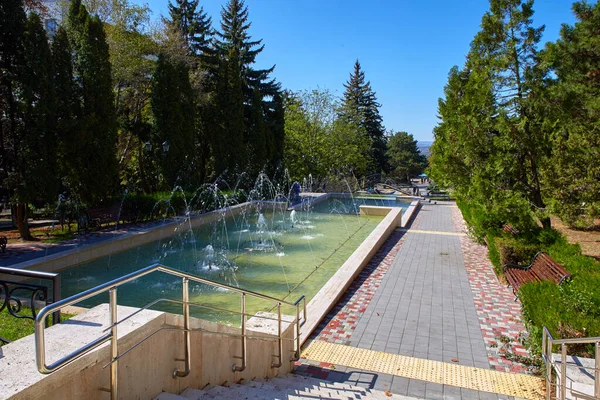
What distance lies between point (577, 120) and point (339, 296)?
7977 millimetres

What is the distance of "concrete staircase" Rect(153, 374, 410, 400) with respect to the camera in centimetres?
328

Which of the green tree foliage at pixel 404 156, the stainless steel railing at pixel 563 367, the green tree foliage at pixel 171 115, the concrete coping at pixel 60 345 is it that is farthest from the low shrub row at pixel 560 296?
the green tree foliage at pixel 404 156

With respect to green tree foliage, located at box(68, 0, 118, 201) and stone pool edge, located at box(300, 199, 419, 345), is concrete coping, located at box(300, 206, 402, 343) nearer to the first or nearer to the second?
stone pool edge, located at box(300, 199, 419, 345)

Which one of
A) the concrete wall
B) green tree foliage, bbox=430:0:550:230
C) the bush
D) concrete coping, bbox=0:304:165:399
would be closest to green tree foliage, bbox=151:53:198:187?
green tree foliage, bbox=430:0:550:230

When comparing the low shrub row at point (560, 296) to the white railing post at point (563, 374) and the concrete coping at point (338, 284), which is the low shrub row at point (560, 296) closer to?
the white railing post at point (563, 374)

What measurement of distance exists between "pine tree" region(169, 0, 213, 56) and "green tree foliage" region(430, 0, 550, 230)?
20.5 metres

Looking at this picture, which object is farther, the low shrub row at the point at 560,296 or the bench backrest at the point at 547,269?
the bench backrest at the point at 547,269

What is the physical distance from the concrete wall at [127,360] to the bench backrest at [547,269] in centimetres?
496

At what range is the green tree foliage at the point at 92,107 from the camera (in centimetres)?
1298

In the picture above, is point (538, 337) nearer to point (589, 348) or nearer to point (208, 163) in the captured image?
point (589, 348)

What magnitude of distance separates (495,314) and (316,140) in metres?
23.8

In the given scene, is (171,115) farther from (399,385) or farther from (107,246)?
(399,385)

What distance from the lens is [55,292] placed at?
4008 mm

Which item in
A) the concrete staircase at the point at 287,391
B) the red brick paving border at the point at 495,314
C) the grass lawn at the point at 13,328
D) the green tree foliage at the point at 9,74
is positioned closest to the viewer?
the concrete staircase at the point at 287,391
